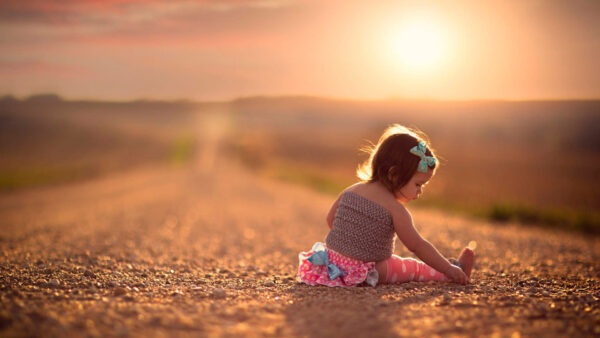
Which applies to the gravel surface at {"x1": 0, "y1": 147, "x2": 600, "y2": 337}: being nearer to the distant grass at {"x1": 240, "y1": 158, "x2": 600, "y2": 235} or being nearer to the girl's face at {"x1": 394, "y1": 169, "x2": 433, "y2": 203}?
the girl's face at {"x1": 394, "y1": 169, "x2": 433, "y2": 203}

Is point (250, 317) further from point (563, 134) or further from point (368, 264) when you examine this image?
point (563, 134)

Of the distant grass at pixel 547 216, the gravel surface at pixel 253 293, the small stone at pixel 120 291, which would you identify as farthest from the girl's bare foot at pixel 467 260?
the distant grass at pixel 547 216

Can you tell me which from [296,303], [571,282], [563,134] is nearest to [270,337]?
[296,303]

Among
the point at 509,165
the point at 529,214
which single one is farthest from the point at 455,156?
the point at 529,214

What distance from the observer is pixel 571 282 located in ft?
13.4

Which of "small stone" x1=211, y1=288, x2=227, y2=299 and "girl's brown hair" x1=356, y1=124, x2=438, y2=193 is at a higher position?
"girl's brown hair" x1=356, y1=124, x2=438, y2=193

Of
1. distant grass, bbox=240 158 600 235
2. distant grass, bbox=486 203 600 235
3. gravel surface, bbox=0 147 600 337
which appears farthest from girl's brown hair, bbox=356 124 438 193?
distant grass, bbox=486 203 600 235

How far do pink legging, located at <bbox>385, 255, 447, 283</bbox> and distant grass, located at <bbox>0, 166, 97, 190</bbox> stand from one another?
24908 mm

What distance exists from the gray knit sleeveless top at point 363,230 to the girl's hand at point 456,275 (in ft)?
1.85

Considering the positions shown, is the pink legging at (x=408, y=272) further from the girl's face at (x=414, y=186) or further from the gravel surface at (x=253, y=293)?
the girl's face at (x=414, y=186)

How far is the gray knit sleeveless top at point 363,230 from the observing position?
3527 mm

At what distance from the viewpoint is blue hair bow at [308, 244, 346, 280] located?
360cm

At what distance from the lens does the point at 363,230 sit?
356 cm

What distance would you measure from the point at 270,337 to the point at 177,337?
1.74 feet
